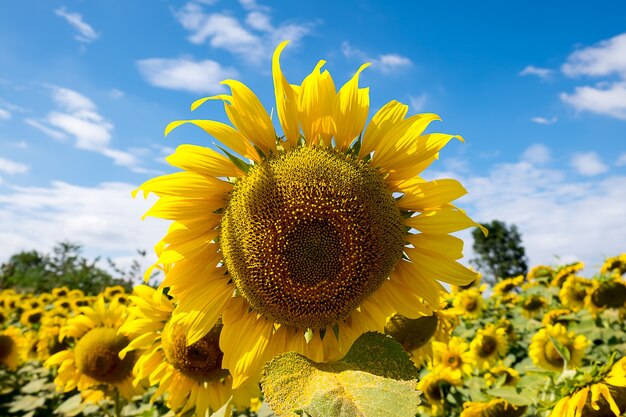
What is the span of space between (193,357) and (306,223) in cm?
113

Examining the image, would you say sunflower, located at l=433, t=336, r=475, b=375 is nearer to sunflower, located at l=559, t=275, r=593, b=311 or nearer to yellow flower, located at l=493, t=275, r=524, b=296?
sunflower, located at l=559, t=275, r=593, b=311

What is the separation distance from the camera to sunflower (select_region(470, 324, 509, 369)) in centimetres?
615

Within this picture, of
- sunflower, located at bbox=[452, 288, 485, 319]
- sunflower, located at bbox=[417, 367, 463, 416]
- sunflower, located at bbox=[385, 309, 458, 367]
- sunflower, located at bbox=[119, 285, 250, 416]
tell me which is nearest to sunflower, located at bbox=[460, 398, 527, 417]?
sunflower, located at bbox=[385, 309, 458, 367]

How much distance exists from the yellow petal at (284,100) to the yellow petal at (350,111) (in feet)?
0.41

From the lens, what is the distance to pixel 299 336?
64.4 inches

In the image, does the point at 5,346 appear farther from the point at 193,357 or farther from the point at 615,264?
the point at 615,264

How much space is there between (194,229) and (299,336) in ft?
1.58

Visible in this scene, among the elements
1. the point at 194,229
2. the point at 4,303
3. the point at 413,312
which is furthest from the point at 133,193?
the point at 4,303

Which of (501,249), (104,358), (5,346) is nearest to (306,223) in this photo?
(104,358)

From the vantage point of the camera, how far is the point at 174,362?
2.41 m

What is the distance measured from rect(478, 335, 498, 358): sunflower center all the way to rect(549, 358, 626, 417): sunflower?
3.61 m

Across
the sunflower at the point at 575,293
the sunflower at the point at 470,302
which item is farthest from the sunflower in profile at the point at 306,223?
the sunflower at the point at 575,293

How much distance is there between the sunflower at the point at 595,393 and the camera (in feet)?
8.23

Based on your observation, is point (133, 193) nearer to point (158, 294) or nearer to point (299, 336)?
point (158, 294)
